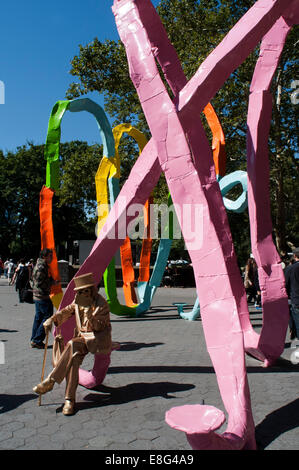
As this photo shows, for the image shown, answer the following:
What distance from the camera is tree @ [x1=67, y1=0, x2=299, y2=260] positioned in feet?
48.9

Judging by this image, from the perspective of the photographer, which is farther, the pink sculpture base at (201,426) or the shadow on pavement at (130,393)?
the shadow on pavement at (130,393)

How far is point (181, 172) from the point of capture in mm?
3799

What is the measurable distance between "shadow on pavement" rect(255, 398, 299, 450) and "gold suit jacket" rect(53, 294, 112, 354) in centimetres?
167

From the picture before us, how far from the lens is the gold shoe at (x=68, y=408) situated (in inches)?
160

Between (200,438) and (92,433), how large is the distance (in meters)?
1.36

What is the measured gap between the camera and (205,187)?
4742 mm

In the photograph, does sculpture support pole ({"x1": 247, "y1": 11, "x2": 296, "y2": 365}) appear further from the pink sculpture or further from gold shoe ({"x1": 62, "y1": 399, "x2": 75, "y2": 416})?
gold shoe ({"x1": 62, "y1": 399, "x2": 75, "y2": 416})

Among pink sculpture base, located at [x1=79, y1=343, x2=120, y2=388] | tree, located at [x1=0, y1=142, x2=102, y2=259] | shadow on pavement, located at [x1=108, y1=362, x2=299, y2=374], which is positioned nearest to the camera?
pink sculpture base, located at [x1=79, y1=343, x2=120, y2=388]

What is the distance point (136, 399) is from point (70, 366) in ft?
2.72

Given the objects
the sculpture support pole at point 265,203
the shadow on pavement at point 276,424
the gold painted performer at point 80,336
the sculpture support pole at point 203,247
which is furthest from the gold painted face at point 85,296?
the sculpture support pole at point 265,203

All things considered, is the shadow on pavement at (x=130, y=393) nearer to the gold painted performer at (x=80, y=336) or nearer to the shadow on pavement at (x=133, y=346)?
the gold painted performer at (x=80, y=336)

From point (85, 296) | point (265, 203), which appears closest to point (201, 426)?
point (85, 296)

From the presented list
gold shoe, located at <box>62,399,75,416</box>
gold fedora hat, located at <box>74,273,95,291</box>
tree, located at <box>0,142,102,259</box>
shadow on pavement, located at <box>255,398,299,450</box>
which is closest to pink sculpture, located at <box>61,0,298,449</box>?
gold fedora hat, located at <box>74,273,95,291</box>

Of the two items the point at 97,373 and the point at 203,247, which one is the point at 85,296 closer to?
the point at 97,373
